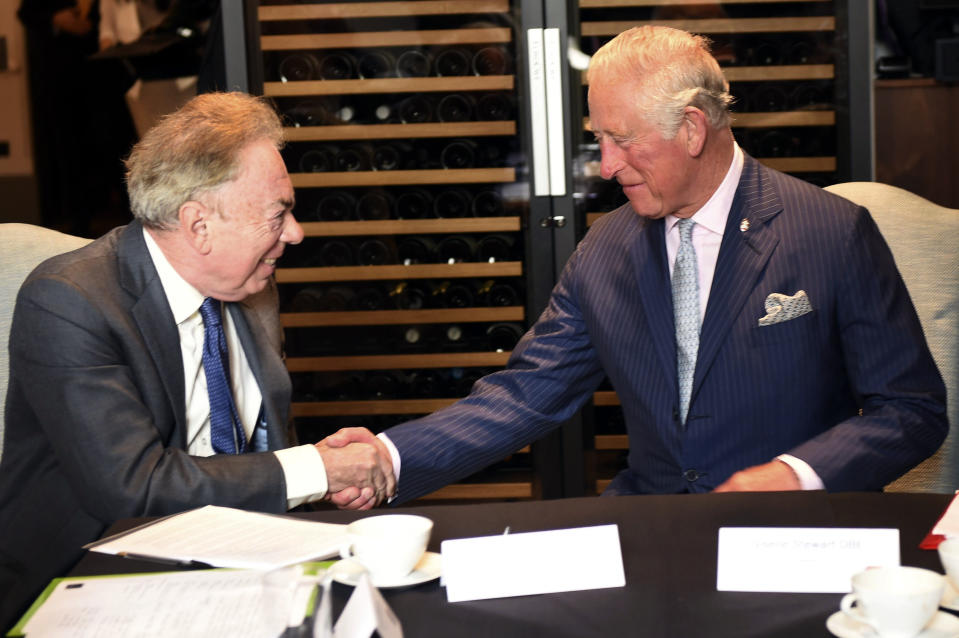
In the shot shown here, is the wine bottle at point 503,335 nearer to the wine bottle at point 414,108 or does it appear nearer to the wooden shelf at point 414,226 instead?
the wooden shelf at point 414,226

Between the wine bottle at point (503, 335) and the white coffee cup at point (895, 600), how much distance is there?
285cm

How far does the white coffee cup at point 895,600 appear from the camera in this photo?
96cm

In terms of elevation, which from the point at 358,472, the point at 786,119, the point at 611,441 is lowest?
the point at 611,441

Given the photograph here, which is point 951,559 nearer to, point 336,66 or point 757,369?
point 757,369

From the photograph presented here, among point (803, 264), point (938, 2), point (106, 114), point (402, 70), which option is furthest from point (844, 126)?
point (106, 114)

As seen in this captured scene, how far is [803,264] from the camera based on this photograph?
6.29 ft

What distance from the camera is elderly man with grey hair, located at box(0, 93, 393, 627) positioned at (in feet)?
5.74

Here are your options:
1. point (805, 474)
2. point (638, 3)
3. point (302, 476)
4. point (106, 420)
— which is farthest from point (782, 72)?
point (106, 420)

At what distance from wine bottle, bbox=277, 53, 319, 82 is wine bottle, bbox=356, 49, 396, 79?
0.16 metres

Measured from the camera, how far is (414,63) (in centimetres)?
382

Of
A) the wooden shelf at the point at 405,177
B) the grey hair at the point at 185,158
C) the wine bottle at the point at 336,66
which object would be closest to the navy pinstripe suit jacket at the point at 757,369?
the grey hair at the point at 185,158

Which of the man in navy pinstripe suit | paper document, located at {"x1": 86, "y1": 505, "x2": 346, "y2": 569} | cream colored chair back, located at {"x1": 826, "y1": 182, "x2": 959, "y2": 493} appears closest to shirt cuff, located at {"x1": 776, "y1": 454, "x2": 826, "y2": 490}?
the man in navy pinstripe suit

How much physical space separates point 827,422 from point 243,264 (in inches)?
43.4

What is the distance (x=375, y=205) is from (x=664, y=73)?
81.0 inches
